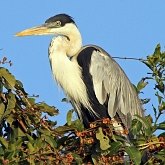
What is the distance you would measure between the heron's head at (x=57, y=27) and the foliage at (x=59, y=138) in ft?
4.75

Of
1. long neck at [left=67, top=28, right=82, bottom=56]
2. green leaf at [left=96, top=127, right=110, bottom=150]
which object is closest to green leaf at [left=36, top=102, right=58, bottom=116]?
green leaf at [left=96, top=127, right=110, bottom=150]

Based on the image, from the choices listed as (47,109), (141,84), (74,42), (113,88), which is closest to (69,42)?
(74,42)

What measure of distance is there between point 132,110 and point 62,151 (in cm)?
198

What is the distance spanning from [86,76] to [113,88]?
31 centimetres

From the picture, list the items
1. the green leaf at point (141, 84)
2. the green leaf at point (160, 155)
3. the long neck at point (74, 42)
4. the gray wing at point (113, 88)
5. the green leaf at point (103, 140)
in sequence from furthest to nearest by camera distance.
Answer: the long neck at point (74, 42) → the gray wing at point (113, 88) → the green leaf at point (141, 84) → the green leaf at point (103, 140) → the green leaf at point (160, 155)

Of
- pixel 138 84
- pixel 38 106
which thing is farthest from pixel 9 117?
pixel 138 84

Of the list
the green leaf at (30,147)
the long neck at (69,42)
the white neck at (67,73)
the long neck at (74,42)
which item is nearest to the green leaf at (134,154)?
the green leaf at (30,147)

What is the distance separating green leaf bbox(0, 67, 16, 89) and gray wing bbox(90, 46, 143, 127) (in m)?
1.54

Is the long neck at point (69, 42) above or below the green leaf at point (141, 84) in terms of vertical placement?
above

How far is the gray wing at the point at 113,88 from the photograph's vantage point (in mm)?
5199

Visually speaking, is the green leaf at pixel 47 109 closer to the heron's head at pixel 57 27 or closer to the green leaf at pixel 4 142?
the green leaf at pixel 4 142

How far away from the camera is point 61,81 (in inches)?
206

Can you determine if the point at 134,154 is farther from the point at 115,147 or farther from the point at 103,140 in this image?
the point at 103,140

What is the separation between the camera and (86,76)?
17.1 ft
